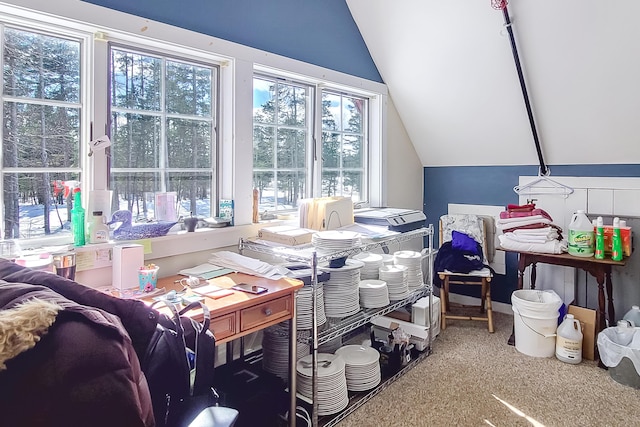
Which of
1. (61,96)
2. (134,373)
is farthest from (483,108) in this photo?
(134,373)

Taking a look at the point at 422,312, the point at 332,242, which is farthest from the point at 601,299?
the point at 332,242

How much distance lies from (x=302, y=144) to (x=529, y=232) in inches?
70.9

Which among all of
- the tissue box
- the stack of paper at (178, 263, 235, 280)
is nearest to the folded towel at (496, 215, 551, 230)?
the tissue box

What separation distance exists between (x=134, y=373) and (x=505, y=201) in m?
3.61

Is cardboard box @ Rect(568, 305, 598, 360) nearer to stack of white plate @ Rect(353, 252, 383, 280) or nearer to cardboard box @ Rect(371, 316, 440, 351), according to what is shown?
cardboard box @ Rect(371, 316, 440, 351)

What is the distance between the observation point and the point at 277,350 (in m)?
2.37

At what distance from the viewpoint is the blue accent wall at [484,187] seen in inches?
143

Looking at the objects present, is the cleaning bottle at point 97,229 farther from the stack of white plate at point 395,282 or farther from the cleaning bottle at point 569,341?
the cleaning bottle at point 569,341

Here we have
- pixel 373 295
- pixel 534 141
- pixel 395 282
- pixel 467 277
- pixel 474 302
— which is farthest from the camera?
pixel 474 302

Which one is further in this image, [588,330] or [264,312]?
[588,330]

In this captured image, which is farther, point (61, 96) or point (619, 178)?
point (619, 178)

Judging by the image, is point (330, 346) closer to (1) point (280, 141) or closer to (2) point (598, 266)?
(1) point (280, 141)

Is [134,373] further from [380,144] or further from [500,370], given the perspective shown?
[380,144]

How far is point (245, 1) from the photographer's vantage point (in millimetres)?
2521
